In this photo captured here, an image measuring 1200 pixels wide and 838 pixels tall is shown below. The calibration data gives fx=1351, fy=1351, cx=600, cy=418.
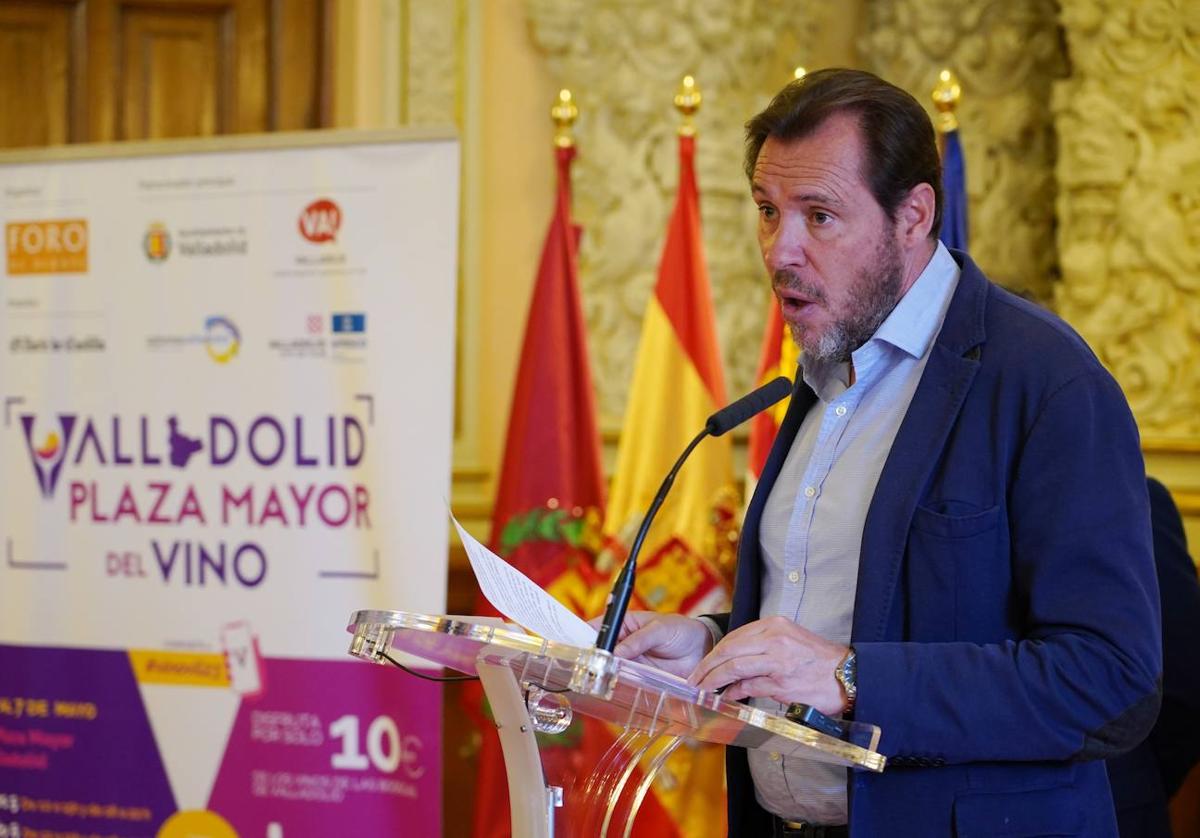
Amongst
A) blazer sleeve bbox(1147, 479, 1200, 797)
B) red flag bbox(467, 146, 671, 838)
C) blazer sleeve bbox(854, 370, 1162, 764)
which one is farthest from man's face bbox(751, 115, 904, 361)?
red flag bbox(467, 146, 671, 838)

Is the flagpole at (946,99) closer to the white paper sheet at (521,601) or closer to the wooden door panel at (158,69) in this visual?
the wooden door panel at (158,69)

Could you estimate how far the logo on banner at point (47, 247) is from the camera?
308 cm

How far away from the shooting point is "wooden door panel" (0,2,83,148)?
3930 millimetres

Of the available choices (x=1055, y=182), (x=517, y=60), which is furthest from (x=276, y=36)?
(x=1055, y=182)

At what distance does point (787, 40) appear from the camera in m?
3.74

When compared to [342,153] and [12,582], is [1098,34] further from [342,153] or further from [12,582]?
[12,582]

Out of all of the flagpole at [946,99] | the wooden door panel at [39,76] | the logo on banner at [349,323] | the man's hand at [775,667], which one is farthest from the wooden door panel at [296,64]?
the man's hand at [775,667]

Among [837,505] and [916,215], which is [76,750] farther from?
[916,215]

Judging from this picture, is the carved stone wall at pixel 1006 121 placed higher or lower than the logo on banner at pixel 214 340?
higher

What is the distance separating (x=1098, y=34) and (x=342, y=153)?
1.79 meters

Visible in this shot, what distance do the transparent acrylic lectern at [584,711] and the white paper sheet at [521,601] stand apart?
3 centimetres

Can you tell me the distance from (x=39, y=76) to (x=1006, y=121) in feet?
8.93

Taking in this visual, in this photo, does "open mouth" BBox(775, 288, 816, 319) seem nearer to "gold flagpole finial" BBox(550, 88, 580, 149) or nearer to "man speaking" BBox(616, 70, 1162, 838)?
"man speaking" BBox(616, 70, 1162, 838)

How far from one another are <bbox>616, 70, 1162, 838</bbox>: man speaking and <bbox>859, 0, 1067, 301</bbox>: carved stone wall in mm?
1861
